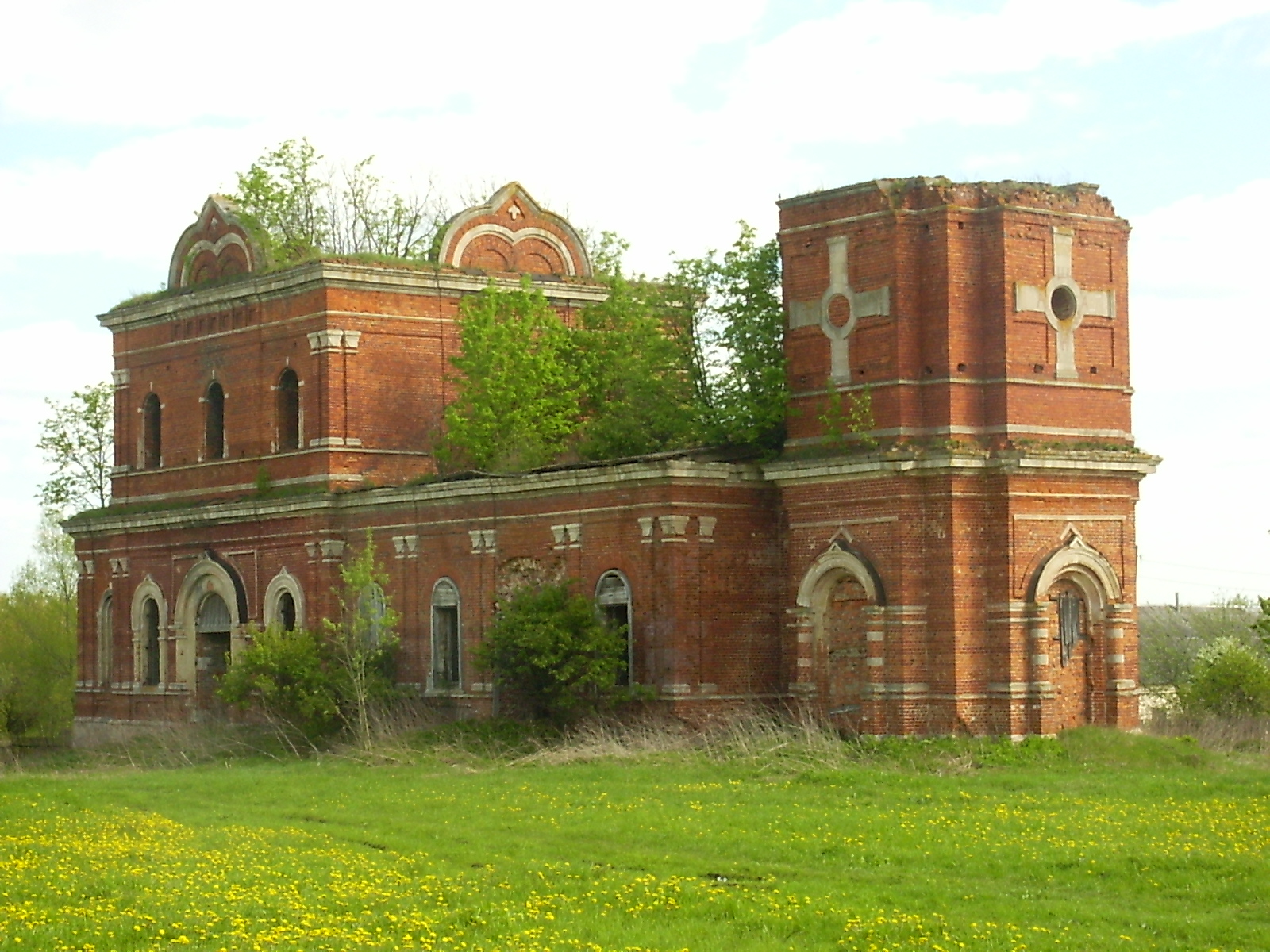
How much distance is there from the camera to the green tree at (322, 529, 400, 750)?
3466cm

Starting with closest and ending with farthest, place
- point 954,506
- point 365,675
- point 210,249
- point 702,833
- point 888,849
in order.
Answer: point 888,849 < point 702,833 < point 954,506 < point 365,675 < point 210,249

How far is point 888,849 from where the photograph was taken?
19.8 metres

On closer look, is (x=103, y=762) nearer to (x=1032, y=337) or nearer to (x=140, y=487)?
(x=140, y=487)

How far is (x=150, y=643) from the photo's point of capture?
4331cm

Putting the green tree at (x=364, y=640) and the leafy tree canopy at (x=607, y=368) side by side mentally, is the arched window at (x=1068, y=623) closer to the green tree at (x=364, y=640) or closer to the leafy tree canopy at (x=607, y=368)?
the leafy tree canopy at (x=607, y=368)

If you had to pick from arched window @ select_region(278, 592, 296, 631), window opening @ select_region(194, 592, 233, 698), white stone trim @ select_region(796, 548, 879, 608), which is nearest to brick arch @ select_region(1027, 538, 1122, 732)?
white stone trim @ select_region(796, 548, 879, 608)

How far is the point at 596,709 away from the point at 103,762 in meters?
10.9

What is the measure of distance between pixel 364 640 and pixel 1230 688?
51.8 feet

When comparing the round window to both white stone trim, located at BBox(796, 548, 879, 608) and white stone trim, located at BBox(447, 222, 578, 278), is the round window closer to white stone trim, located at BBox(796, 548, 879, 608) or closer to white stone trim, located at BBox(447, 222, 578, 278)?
white stone trim, located at BBox(796, 548, 879, 608)

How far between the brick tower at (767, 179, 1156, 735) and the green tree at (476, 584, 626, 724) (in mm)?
3017

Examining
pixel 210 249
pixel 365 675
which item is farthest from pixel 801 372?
pixel 210 249

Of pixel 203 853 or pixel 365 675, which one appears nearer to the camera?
pixel 203 853

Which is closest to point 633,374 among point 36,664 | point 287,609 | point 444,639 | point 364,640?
point 444,639

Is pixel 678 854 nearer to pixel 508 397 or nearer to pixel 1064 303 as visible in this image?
pixel 1064 303
